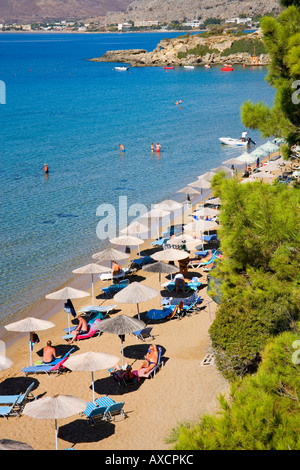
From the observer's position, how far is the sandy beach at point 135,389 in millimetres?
10844

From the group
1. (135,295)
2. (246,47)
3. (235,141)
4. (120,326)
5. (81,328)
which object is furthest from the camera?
(246,47)

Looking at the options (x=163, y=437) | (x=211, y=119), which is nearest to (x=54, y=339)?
(x=163, y=437)

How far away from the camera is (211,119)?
58.1 m

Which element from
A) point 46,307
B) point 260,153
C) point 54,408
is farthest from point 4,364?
point 260,153

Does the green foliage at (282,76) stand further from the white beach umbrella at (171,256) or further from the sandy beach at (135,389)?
the white beach umbrella at (171,256)

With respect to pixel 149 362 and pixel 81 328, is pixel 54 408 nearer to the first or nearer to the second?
pixel 149 362

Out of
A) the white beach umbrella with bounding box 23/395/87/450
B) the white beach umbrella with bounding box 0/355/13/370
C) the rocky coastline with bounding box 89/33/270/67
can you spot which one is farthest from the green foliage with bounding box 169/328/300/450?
the rocky coastline with bounding box 89/33/270/67

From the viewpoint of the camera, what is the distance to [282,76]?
36.9ft

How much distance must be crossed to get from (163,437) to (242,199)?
4.86m

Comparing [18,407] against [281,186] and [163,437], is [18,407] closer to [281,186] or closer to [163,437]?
[163,437]

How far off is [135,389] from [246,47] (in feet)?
409

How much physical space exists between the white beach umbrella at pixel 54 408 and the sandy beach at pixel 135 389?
858 mm

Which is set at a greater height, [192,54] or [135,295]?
[192,54]

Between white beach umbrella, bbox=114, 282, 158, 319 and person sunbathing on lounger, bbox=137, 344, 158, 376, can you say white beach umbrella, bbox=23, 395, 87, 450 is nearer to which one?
person sunbathing on lounger, bbox=137, 344, 158, 376
